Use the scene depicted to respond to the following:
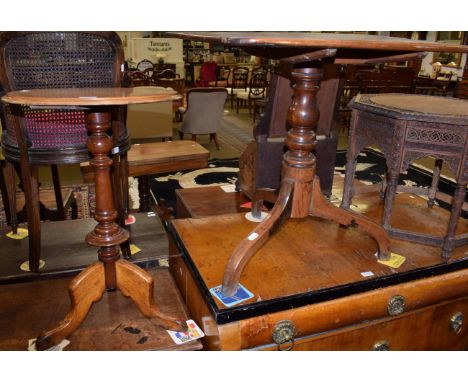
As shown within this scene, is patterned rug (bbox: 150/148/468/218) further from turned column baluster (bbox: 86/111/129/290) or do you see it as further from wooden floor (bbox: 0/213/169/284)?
turned column baluster (bbox: 86/111/129/290)

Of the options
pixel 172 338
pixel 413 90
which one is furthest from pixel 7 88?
pixel 413 90

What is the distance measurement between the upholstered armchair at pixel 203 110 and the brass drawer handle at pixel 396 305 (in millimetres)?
3554

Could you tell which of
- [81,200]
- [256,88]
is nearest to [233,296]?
[81,200]

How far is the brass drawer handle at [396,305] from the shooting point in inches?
54.4

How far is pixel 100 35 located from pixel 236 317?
1.06 metres

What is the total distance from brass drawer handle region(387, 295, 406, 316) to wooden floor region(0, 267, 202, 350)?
65 cm

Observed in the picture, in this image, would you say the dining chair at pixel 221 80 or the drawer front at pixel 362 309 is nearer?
the drawer front at pixel 362 309

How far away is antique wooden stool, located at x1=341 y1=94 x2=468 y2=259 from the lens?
136 cm

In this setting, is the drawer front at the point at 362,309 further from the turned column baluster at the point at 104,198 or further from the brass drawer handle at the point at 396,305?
the turned column baluster at the point at 104,198

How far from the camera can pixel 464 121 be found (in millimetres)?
1320

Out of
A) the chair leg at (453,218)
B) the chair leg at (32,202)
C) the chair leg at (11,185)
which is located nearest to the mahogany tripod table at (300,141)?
the chair leg at (453,218)

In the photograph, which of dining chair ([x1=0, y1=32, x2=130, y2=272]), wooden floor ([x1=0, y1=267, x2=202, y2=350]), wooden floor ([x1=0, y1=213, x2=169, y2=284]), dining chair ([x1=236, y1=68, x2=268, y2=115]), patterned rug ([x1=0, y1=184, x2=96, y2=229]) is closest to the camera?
wooden floor ([x1=0, y1=267, x2=202, y2=350])

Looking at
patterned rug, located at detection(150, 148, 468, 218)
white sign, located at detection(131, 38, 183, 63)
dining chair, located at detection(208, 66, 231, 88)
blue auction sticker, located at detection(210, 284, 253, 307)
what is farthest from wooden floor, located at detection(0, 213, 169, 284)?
white sign, located at detection(131, 38, 183, 63)

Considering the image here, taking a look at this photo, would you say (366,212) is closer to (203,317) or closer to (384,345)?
(384,345)
